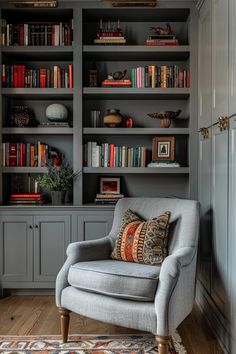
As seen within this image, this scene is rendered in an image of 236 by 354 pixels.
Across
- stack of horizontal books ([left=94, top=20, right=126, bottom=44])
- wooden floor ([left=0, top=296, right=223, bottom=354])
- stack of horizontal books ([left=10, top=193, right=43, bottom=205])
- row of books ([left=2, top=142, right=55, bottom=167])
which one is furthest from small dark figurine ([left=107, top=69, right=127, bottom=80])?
wooden floor ([left=0, top=296, right=223, bottom=354])

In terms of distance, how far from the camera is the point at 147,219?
3305mm

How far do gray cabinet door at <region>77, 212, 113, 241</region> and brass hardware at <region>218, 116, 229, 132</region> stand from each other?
1397 mm

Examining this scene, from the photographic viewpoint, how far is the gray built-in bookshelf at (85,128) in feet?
12.5

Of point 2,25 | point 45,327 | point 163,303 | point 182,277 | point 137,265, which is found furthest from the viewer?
point 2,25

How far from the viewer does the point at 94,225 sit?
12.5ft

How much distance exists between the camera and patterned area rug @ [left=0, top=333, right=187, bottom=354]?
108 inches

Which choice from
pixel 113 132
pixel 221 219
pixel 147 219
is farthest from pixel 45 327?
pixel 113 132

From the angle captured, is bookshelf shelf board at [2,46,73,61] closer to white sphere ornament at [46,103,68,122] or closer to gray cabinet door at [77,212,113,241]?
white sphere ornament at [46,103,68,122]

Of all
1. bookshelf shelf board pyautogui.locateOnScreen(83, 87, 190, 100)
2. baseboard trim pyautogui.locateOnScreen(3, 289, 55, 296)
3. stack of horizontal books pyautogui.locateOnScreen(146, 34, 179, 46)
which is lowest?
baseboard trim pyautogui.locateOnScreen(3, 289, 55, 296)

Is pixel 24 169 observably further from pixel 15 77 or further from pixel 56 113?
pixel 15 77

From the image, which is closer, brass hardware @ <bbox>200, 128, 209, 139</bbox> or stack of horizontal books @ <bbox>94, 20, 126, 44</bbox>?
brass hardware @ <bbox>200, 128, 209, 139</bbox>

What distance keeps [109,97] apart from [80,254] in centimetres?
169

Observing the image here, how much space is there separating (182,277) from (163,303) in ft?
0.88

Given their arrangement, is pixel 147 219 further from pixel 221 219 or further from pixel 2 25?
pixel 2 25
